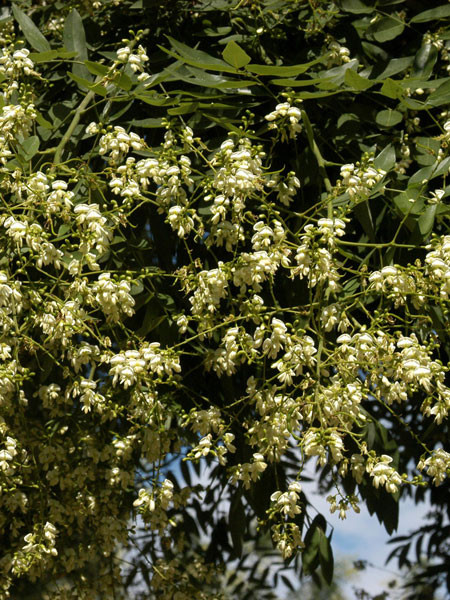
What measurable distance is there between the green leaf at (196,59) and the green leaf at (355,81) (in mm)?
233

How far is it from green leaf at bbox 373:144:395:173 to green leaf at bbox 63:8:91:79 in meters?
0.70

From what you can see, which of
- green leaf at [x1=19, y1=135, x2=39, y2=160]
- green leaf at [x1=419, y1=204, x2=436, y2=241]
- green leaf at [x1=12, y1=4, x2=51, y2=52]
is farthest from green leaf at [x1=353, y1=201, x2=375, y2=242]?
green leaf at [x1=12, y1=4, x2=51, y2=52]

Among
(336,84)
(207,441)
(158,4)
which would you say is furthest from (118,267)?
(158,4)

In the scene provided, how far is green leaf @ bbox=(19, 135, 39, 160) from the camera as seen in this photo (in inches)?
67.7

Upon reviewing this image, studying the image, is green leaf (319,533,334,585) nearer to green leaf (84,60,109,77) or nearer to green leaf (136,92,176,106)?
green leaf (136,92,176,106)

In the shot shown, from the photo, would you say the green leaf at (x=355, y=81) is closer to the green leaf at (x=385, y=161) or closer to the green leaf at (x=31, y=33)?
the green leaf at (x=385, y=161)

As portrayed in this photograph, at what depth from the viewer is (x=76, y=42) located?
6.33ft

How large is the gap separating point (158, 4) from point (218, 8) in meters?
0.15

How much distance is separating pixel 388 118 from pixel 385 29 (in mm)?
266

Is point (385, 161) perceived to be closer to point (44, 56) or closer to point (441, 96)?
point (441, 96)

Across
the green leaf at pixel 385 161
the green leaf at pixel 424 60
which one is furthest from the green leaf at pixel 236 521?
the green leaf at pixel 424 60

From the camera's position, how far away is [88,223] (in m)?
1.56

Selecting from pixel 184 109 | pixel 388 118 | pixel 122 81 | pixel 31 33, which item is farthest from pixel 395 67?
pixel 31 33

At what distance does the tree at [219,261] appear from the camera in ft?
5.00
